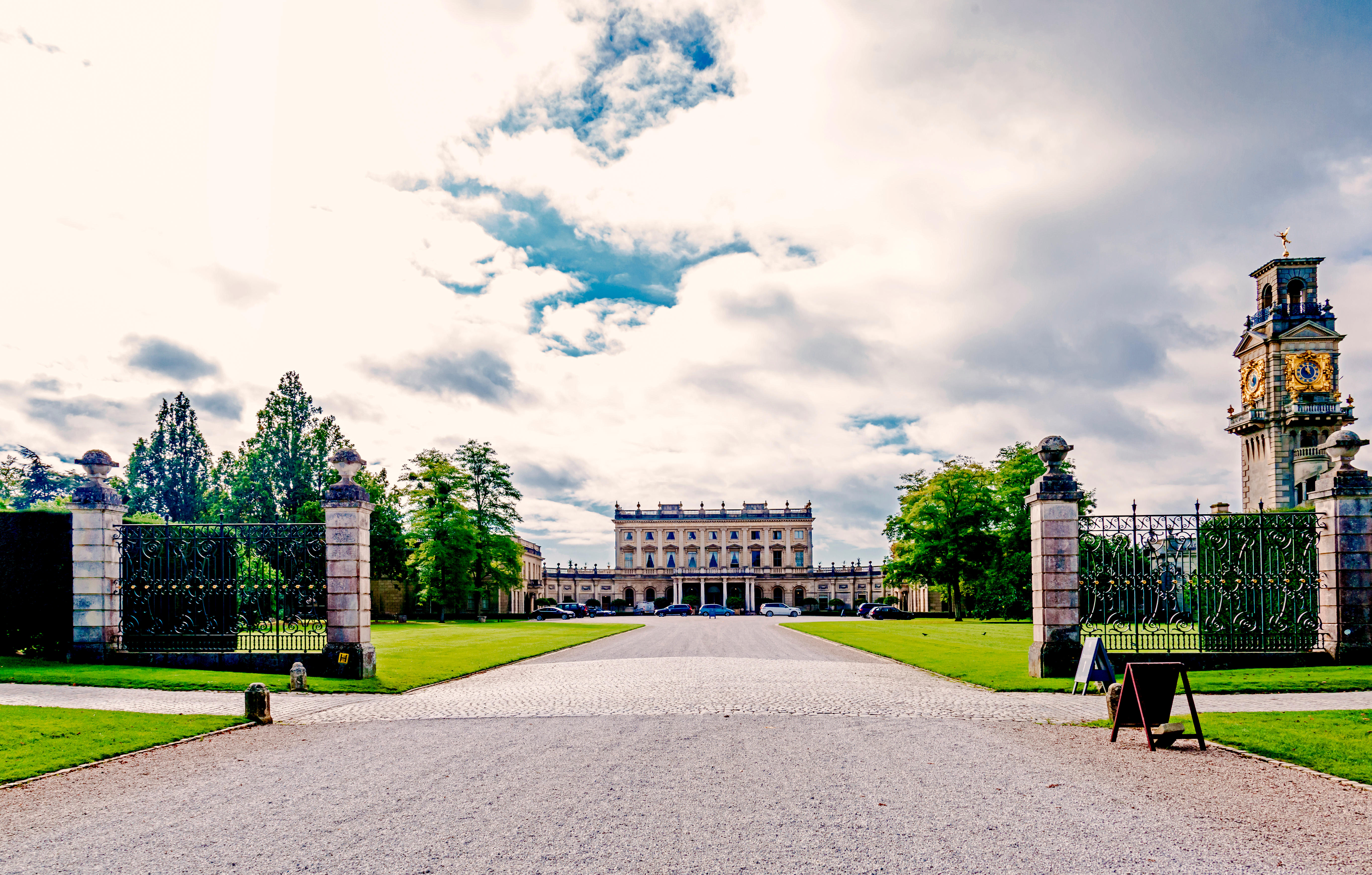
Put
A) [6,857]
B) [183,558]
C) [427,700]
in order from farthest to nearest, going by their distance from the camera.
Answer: [183,558], [427,700], [6,857]

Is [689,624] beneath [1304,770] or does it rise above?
beneath

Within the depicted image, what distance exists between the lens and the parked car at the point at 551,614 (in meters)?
71.6

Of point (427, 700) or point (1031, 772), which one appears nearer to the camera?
point (1031, 772)

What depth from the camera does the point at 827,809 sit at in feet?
23.0

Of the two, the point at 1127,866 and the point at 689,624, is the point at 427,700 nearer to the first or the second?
the point at 1127,866

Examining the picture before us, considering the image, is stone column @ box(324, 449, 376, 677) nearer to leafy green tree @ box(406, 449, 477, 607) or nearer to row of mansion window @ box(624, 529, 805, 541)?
leafy green tree @ box(406, 449, 477, 607)

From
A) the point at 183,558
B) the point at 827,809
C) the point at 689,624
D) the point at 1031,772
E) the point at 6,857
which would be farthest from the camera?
the point at 689,624

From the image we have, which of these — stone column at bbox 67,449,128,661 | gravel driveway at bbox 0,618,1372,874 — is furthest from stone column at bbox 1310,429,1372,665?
stone column at bbox 67,449,128,661

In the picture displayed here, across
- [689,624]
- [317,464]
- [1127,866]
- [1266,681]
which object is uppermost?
[317,464]

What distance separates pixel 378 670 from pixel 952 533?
41943 mm

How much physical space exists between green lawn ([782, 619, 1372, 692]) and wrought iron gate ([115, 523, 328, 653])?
41.7 ft

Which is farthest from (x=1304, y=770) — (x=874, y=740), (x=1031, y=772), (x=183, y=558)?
(x=183, y=558)

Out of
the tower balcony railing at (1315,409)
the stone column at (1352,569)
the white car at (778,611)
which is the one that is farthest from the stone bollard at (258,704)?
the white car at (778,611)

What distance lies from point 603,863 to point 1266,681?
46.2 feet
